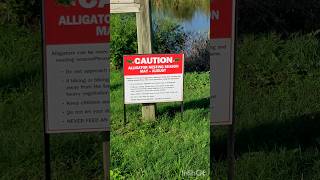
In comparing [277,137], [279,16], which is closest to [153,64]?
[277,137]

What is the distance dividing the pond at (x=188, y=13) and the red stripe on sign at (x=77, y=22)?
0.26 metres

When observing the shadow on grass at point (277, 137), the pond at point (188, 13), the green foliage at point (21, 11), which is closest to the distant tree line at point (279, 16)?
the shadow on grass at point (277, 137)

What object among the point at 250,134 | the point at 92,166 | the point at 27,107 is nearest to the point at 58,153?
the point at 92,166

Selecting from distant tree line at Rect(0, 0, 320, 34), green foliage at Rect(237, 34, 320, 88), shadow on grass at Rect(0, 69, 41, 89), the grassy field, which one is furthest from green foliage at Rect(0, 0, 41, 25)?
distant tree line at Rect(0, 0, 320, 34)

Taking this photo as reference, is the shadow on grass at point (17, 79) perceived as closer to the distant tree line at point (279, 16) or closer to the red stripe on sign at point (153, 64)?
the distant tree line at point (279, 16)

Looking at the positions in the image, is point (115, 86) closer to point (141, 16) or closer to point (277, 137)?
point (141, 16)

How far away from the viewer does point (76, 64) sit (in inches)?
115

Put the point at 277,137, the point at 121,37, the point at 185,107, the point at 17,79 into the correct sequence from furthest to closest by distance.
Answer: the point at 17,79, the point at 277,137, the point at 185,107, the point at 121,37

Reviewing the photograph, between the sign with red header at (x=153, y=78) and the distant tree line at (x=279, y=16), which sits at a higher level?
the distant tree line at (x=279, y=16)

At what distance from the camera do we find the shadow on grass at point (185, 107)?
304cm

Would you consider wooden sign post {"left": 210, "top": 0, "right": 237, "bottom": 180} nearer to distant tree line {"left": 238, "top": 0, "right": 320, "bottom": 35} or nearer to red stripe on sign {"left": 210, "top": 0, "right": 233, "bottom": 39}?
red stripe on sign {"left": 210, "top": 0, "right": 233, "bottom": 39}

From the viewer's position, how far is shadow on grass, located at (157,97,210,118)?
304 centimetres

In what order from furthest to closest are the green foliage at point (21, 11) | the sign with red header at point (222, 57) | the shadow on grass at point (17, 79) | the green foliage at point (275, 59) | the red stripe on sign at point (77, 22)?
the green foliage at point (21, 11) < the green foliage at point (275, 59) < the shadow on grass at point (17, 79) < the sign with red header at point (222, 57) < the red stripe on sign at point (77, 22)

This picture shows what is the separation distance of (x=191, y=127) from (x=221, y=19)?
0.57m
